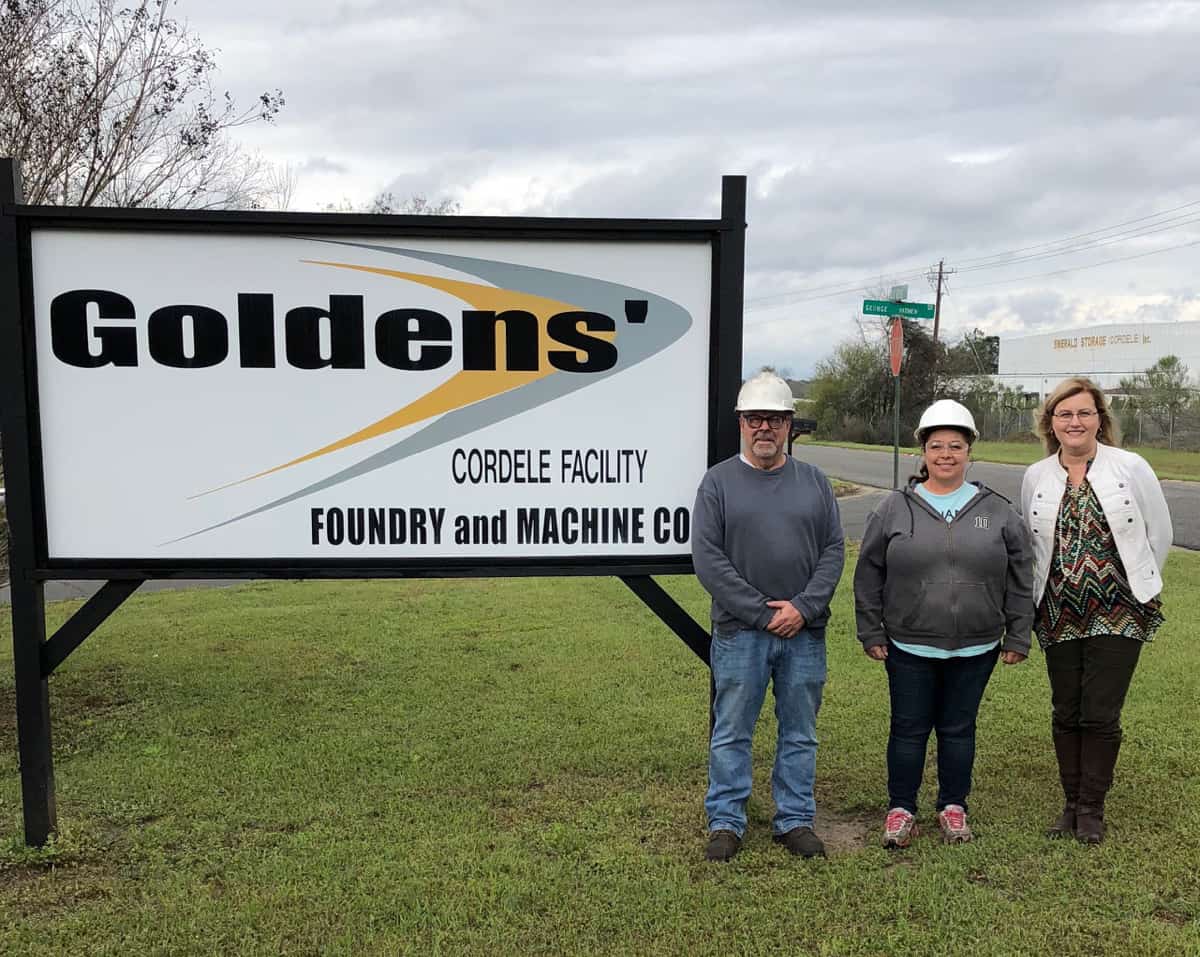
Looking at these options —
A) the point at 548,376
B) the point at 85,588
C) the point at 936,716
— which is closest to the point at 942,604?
the point at 936,716

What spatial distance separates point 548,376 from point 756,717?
168 centimetres

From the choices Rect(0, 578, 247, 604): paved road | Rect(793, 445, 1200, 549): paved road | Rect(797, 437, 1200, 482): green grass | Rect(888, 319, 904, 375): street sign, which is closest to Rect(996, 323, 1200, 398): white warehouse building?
Rect(797, 437, 1200, 482): green grass

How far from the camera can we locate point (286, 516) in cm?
419

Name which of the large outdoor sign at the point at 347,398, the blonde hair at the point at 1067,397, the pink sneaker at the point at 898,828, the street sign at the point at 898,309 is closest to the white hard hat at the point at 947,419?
the blonde hair at the point at 1067,397

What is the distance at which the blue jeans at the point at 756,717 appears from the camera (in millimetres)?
3967

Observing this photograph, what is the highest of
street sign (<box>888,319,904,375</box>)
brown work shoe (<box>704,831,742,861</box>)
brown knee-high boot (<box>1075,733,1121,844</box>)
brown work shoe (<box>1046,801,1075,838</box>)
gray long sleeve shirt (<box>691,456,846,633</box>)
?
street sign (<box>888,319,904,375</box>)

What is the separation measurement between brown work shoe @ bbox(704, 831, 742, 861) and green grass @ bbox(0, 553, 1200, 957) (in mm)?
87

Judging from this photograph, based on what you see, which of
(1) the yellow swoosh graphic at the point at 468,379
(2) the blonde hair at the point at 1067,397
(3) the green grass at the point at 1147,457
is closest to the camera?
(2) the blonde hair at the point at 1067,397

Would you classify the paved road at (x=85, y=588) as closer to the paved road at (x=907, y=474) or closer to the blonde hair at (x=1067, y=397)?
the paved road at (x=907, y=474)

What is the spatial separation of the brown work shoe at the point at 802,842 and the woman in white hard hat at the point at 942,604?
312mm

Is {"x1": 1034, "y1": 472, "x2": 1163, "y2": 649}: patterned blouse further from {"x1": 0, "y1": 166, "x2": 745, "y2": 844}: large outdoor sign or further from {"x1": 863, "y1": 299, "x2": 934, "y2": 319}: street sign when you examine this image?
{"x1": 863, "y1": 299, "x2": 934, "y2": 319}: street sign

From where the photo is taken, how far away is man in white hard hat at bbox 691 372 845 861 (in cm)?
387

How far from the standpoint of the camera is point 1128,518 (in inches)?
155

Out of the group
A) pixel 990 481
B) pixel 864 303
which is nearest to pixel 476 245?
pixel 864 303
